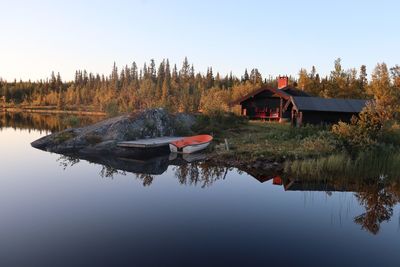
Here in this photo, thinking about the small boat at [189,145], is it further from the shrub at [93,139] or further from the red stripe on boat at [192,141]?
the shrub at [93,139]

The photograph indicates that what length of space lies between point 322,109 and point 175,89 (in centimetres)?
7816

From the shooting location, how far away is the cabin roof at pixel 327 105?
32750 millimetres

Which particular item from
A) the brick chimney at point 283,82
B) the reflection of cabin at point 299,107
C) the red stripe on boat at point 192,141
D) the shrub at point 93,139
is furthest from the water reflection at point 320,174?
the brick chimney at point 283,82

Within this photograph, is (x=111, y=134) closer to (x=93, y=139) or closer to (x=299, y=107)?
(x=93, y=139)

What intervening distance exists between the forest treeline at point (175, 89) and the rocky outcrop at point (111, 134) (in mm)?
6464

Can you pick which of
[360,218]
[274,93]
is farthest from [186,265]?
[274,93]

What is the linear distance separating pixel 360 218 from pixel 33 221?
1163 centimetres

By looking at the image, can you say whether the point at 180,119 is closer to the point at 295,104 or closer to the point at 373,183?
the point at 295,104

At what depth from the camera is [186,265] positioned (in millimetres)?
8234

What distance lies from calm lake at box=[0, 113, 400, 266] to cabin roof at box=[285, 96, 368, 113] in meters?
15.4

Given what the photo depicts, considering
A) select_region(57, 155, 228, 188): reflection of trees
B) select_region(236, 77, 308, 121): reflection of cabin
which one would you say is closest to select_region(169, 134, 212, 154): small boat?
select_region(57, 155, 228, 188): reflection of trees

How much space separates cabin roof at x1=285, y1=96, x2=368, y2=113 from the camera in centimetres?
3275

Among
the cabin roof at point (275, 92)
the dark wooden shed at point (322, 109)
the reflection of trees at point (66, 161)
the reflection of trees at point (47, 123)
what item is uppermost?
the cabin roof at point (275, 92)

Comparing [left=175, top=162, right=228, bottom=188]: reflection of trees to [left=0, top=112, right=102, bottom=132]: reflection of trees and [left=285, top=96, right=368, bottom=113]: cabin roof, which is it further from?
[left=0, top=112, right=102, bottom=132]: reflection of trees
